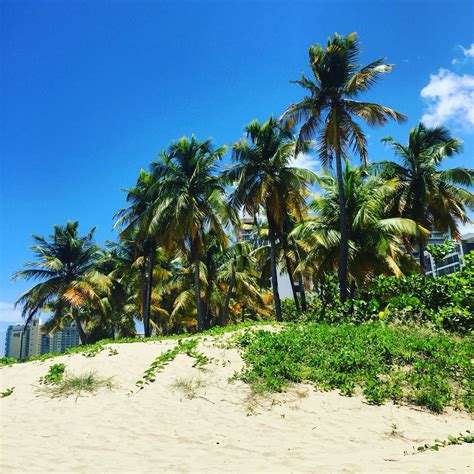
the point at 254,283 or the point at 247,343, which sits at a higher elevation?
the point at 254,283

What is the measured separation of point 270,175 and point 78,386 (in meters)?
13.3

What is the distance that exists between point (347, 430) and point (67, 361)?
271 inches

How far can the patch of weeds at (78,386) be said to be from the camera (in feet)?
27.0

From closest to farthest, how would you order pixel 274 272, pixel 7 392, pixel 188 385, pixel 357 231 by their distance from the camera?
pixel 188 385, pixel 7 392, pixel 357 231, pixel 274 272

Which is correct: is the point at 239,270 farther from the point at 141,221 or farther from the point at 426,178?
the point at 426,178

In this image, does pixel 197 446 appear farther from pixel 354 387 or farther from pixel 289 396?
pixel 354 387

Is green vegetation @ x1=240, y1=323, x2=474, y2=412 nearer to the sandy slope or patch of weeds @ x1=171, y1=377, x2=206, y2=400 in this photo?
the sandy slope

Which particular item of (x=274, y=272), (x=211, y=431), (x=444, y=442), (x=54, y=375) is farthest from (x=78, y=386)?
(x=274, y=272)

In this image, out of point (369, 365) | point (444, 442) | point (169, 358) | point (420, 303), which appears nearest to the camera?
point (444, 442)

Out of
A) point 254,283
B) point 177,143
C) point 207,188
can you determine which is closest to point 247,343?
point 207,188

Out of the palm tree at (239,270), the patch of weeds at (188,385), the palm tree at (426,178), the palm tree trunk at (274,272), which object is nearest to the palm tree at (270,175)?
the palm tree trunk at (274,272)

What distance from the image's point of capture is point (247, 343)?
10.5m

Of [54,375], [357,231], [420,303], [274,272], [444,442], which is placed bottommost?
[444,442]

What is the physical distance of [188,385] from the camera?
8.33 metres
